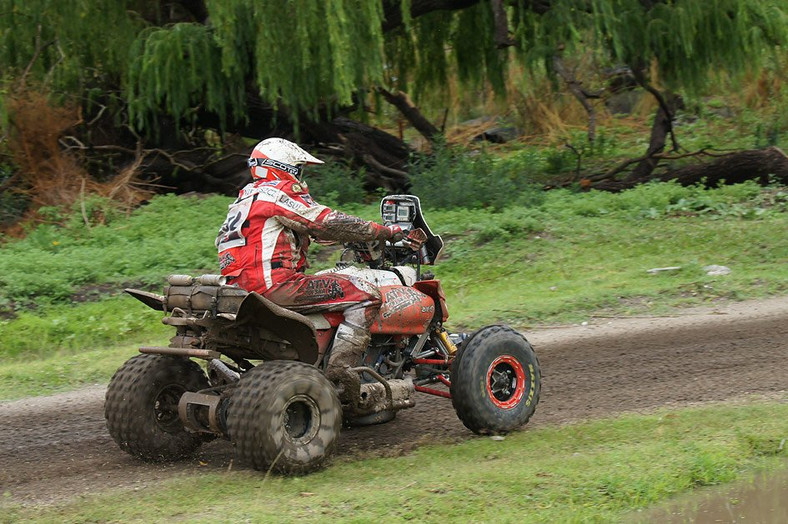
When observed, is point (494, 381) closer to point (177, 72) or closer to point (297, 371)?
point (297, 371)

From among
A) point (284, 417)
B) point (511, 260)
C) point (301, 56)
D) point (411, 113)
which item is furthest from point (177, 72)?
point (284, 417)

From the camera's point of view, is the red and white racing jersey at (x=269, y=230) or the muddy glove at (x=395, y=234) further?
the muddy glove at (x=395, y=234)

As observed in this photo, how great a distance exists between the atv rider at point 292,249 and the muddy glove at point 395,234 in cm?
11

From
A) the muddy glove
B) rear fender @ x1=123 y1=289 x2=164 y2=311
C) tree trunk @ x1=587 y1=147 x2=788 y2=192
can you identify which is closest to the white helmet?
the muddy glove

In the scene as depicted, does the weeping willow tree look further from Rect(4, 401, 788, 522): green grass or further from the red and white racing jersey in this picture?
Rect(4, 401, 788, 522): green grass

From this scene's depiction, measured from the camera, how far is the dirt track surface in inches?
265

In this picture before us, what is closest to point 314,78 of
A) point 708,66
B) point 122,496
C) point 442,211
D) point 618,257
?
point 442,211

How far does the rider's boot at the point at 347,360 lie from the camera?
21.8 feet

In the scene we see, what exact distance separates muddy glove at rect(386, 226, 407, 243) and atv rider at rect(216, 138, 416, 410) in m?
0.11

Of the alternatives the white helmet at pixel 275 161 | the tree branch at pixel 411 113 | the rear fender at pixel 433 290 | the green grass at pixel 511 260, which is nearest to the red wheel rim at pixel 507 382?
the rear fender at pixel 433 290

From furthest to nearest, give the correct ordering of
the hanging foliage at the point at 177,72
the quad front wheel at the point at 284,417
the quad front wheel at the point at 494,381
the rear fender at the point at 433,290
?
1. the hanging foliage at the point at 177,72
2. the rear fender at the point at 433,290
3. the quad front wheel at the point at 494,381
4. the quad front wheel at the point at 284,417

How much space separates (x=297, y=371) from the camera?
6.23 metres

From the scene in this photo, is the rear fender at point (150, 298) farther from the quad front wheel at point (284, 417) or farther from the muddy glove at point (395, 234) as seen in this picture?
the muddy glove at point (395, 234)

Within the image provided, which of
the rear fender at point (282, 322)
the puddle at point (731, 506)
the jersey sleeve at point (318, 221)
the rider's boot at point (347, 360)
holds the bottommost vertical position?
the puddle at point (731, 506)
